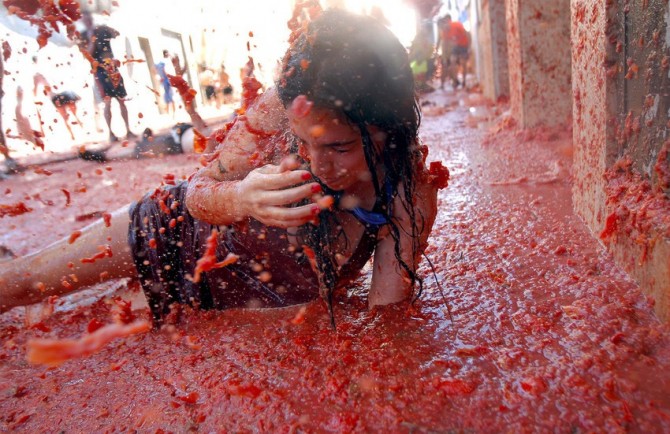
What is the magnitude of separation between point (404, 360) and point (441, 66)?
506 inches

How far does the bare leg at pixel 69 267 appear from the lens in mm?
2248

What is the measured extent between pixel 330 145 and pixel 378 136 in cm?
18

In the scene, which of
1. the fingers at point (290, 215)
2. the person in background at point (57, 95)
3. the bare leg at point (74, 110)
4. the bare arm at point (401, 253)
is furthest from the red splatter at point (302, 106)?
the bare leg at point (74, 110)

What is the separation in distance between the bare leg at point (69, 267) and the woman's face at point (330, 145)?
1.11 metres

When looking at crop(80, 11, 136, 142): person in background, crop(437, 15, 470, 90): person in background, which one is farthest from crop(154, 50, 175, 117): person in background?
crop(437, 15, 470, 90): person in background

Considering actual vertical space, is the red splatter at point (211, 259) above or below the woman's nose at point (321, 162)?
below

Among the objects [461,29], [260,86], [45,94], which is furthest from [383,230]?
[461,29]

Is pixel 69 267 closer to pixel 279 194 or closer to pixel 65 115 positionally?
pixel 279 194

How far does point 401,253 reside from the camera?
186cm

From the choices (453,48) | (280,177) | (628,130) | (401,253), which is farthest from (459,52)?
(280,177)

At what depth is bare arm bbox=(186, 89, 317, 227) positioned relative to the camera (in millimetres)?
1517

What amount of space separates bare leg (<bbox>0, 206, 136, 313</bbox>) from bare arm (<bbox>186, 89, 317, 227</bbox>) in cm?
54

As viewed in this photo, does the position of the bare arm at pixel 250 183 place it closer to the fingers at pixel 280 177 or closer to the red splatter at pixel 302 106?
the fingers at pixel 280 177

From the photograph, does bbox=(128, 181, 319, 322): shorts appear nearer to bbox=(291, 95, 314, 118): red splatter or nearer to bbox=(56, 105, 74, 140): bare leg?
bbox=(291, 95, 314, 118): red splatter
